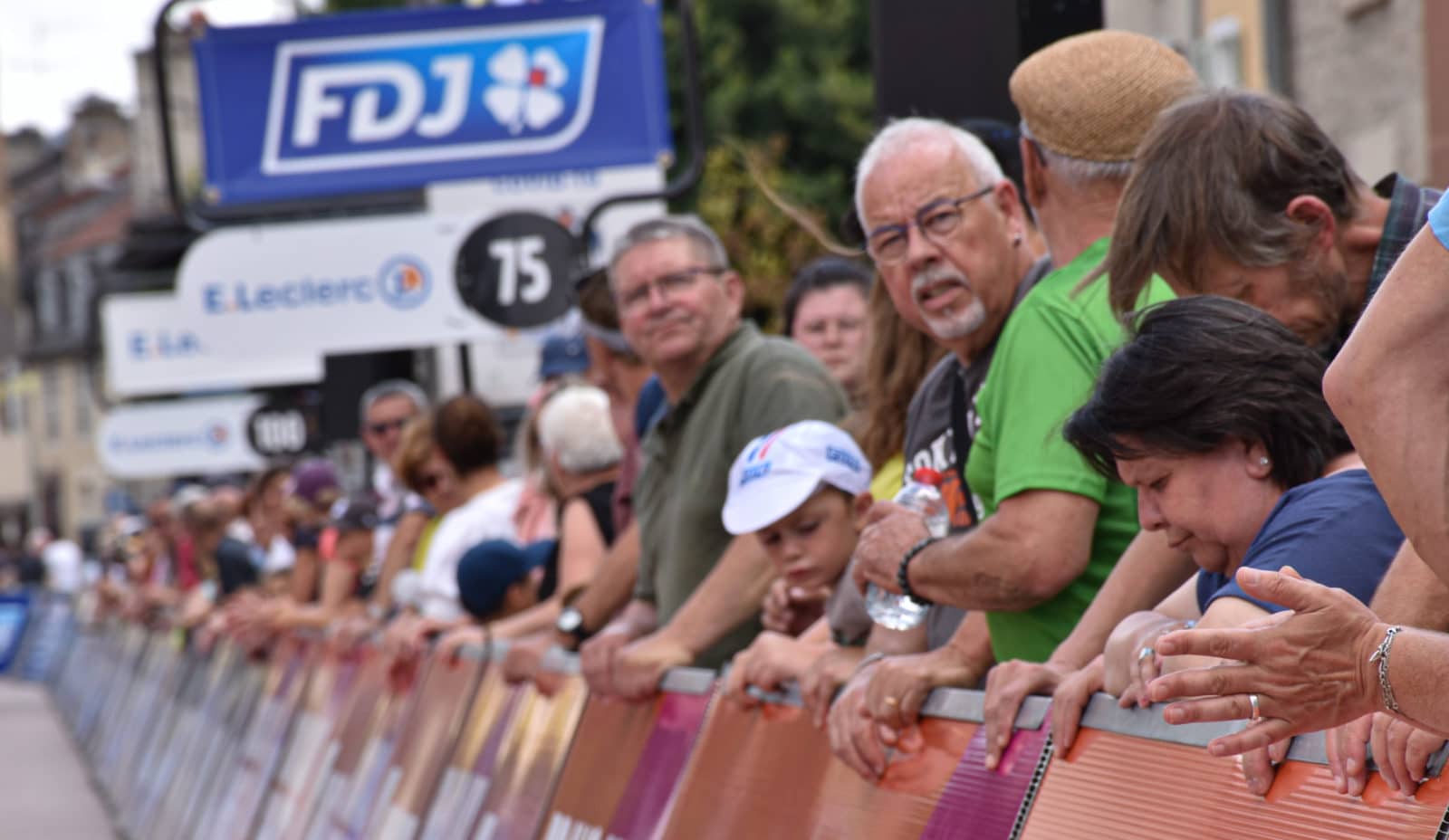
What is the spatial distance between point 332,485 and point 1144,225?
11.1 m

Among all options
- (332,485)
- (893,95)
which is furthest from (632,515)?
(332,485)

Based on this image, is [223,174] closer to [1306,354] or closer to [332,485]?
[332,485]

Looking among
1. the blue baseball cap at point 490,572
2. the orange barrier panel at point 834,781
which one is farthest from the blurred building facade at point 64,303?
the orange barrier panel at point 834,781

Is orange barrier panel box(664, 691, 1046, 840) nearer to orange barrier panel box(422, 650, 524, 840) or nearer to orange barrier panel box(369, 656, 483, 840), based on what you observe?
orange barrier panel box(422, 650, 524, 840)

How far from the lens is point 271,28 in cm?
1158

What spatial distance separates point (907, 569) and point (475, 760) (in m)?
2.90

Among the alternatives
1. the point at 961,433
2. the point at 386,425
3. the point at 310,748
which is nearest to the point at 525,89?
the point at 386,425

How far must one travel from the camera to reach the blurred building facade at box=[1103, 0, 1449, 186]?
13445mm

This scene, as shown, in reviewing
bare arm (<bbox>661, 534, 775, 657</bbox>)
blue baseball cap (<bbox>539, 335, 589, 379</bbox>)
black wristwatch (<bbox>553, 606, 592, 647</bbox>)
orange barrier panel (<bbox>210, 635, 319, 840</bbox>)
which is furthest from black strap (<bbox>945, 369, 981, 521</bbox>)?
orange barrier panel (<bbox>210, 635, 319, 840</bbox>)

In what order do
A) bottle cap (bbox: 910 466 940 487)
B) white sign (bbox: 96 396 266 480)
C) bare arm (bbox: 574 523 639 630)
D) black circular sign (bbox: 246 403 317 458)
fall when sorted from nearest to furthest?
1. bottle cap (bbox: 910 466 940 487)
2. bare arm (bbox: 574 523 639 630)
3. black circular sign (bbox: 246 403 317 458)
4. white sign (bbox: 96 396 266 480)

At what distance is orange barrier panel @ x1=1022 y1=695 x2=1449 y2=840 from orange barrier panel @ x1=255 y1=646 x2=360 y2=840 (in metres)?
6.13

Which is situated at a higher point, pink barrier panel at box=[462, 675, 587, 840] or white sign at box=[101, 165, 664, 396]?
white sign at box=[101, 165, 664, 396]

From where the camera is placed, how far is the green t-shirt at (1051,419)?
3.96 metres

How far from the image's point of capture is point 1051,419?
397cm
